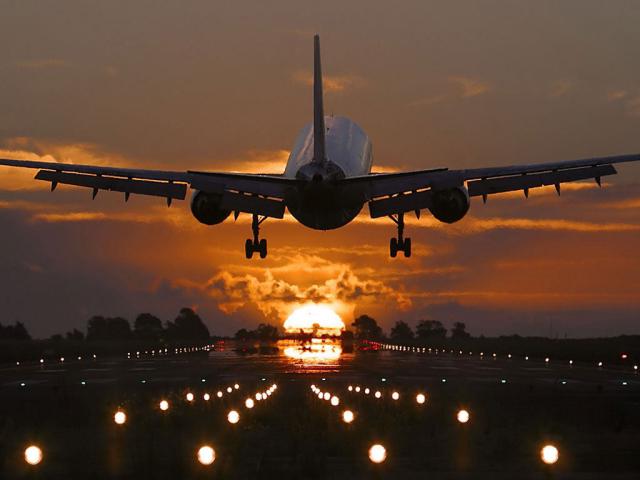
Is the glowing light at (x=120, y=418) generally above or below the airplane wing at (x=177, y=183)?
below

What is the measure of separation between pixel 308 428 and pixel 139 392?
65.9 feet

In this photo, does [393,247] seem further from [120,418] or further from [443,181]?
[120,418]

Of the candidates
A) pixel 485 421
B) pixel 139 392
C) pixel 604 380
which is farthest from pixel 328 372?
pixel 485 421

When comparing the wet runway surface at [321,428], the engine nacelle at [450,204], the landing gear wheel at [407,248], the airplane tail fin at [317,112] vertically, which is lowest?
the wet runway surface at [321,428]

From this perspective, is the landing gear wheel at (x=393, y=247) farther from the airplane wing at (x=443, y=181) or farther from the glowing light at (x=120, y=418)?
the glowing light at (x=120, y=418)

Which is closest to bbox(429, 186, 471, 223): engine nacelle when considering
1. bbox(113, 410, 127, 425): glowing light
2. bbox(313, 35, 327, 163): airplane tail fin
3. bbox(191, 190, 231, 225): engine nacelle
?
bbox(313, 35, 327, 163): airplane tail fin

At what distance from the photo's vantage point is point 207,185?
158 feet

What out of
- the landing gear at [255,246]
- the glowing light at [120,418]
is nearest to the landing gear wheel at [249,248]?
the landing gear at [255,246]

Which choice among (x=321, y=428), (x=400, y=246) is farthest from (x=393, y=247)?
(x=321, y=428)

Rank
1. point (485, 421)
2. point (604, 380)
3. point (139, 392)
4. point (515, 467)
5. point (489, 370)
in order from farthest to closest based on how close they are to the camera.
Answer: point (489, 370)
point (604, 380)
point (139, 392)
point (485, 421)
point (515, 467)

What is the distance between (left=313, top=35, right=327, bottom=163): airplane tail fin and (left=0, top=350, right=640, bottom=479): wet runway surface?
10.1 metres

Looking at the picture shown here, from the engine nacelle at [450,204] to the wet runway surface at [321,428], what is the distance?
7.73m

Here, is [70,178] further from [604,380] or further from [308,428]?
[604,380]

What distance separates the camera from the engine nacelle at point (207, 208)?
165ft
